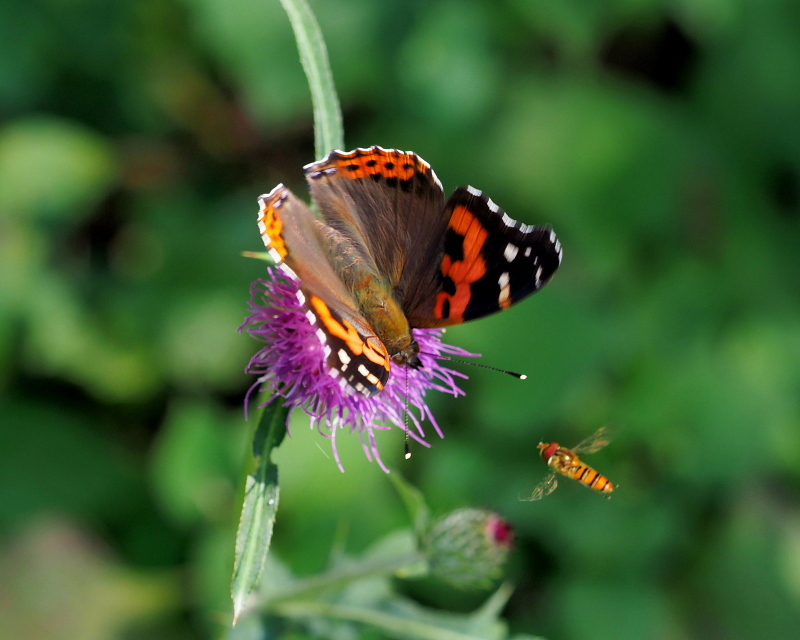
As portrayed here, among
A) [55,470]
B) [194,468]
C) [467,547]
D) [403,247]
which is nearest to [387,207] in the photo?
[403,247]

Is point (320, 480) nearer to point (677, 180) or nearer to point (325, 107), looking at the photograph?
point (325, 107)

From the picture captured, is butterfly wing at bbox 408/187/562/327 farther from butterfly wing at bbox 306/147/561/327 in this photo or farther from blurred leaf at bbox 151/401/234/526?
blurred leaf at bbox 151/401/234/526

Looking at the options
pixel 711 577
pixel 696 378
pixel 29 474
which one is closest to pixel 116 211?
pixel 29 474

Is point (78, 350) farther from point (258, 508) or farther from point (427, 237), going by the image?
point (258, 508)

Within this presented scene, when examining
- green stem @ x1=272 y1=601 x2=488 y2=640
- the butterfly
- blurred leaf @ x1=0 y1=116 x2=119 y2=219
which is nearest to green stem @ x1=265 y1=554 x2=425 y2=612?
green stem @ x1=272 y1=601 x2=488 y2=640

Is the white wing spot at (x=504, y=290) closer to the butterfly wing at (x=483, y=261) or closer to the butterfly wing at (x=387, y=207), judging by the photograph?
the butterfly wing at (x=483, y=261)

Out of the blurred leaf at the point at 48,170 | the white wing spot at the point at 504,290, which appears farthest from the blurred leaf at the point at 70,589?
the white wing spot at the point at 504,290
